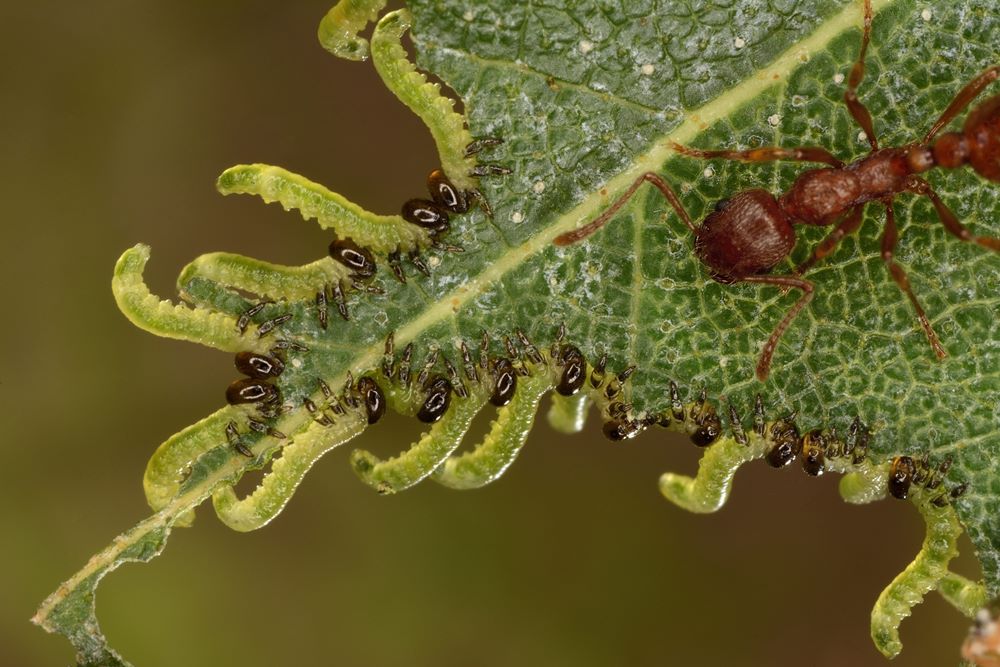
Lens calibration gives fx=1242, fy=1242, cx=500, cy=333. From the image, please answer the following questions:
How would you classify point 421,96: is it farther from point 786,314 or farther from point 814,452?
point 814,452

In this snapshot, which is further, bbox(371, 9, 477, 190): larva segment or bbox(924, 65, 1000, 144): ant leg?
bbox(924, 65, 1000, 144): ant leg

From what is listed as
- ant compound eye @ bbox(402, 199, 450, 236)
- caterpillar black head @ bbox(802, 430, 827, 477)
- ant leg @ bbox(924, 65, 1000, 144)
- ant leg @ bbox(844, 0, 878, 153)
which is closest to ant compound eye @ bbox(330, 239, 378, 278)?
ant compound eye @ bbox(402, 199, 450, 236)

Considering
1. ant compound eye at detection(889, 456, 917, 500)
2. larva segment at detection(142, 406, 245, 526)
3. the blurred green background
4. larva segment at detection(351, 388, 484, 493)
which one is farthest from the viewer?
the blurred green background

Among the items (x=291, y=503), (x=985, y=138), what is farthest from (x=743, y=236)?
(x=291, y=503)

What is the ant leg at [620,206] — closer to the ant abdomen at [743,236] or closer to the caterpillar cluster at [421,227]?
the ant abdomen at [743,236]

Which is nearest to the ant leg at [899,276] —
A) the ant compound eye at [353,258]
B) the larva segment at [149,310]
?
the ant compound eye at [353,258]

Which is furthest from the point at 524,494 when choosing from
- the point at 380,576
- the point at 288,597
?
the point at 288,597

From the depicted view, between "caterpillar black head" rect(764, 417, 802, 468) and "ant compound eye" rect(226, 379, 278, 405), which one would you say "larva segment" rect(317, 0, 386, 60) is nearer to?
"ant compound eye" rect(226, 379, 278, 405)
